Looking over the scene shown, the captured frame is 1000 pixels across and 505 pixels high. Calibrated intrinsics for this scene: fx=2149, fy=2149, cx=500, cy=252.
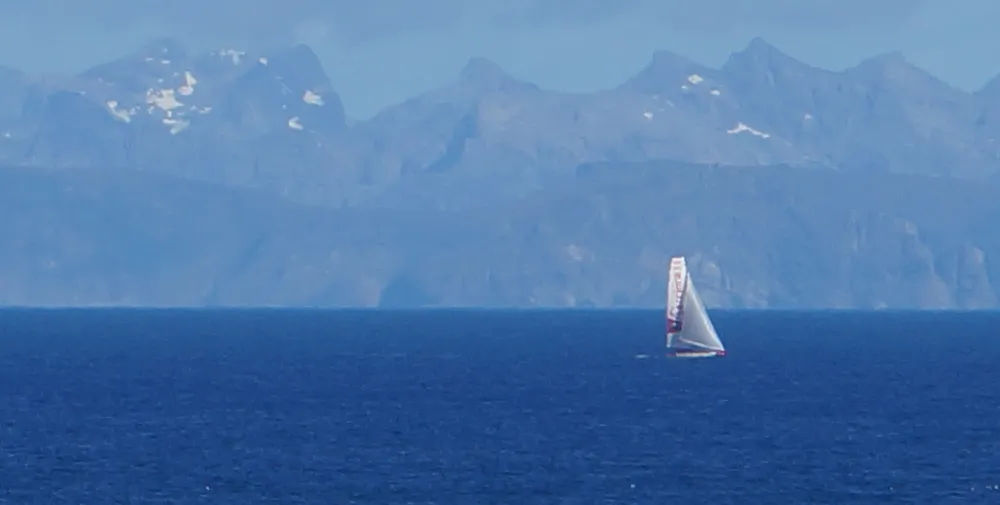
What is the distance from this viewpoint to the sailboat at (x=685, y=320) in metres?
167

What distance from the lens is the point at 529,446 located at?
100 meters

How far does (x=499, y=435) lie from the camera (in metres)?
106

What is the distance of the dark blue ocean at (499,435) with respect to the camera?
84875 millimetres

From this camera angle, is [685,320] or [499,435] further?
[685,320]

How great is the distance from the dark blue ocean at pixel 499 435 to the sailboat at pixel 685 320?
5.49 metres

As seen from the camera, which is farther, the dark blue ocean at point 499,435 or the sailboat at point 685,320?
the sailboat at point 685,320

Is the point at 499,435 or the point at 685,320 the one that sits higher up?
the point at 685,320

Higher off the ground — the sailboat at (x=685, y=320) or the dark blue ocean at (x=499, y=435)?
the sailboat at (x=685, y=320)

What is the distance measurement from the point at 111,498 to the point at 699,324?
333 feet

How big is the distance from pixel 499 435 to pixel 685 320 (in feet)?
231

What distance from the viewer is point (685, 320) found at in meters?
175

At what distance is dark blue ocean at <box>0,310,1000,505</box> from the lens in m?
84.9

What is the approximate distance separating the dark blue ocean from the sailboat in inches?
216

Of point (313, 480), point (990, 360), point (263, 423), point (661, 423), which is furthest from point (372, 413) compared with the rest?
point (990, 360)
